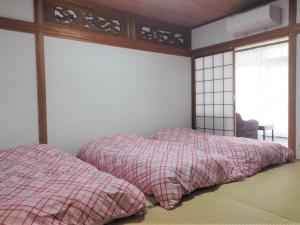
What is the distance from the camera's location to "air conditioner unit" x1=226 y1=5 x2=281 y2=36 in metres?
3.32

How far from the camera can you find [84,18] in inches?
133

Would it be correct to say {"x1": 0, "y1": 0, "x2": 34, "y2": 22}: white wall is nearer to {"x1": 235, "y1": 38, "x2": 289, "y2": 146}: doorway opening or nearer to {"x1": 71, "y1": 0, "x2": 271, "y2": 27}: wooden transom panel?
{"x1": 71, "y1": 0, "x2": 271, "y2": 27}: wooden transom panel

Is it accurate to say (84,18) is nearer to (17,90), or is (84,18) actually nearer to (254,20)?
(17,90)

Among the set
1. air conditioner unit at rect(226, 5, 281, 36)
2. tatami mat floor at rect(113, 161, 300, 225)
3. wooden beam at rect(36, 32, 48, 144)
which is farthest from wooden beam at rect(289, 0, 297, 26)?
wooden beam at rect(36, 32, 48, 144)

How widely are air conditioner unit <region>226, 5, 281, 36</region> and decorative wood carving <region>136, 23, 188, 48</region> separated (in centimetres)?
88

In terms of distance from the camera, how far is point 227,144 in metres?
3.06

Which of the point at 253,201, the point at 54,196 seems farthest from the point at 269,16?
the point at 54,196

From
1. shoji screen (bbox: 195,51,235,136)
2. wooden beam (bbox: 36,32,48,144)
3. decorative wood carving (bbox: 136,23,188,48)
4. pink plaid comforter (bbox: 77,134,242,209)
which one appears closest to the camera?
pink plaid comforter (bbox: 77,134,242,209)

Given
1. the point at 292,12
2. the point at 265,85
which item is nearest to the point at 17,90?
the point at 292,12

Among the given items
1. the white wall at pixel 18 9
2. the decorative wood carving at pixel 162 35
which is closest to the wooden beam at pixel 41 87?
the white wall at pixel 18 9

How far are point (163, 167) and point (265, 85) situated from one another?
5220mm

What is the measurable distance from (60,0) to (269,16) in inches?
104

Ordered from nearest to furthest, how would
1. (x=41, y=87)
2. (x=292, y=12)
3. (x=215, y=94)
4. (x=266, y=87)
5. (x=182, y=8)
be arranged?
(x=41, y=87), (x=292, y=12), (x=182, y=8), (x=215, y=94), (x=266, y=87)

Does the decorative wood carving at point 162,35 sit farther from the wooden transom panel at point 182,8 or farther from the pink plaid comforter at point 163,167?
the pink plaid comforter at point 163,167
